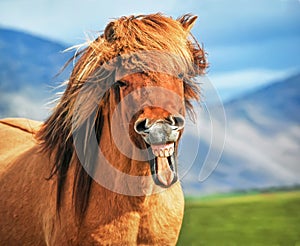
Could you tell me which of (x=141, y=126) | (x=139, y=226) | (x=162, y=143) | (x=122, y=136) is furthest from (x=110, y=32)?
(x=139, y=226)

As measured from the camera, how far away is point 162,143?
342 centimetres

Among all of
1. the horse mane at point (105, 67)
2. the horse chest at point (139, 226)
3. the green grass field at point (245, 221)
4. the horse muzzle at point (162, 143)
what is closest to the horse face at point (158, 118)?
the horse muzzle at point (162, 143)

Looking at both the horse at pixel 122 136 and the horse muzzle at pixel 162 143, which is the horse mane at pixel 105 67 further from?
the horse muzzle at pixel 162 143

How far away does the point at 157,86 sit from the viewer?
142 inches

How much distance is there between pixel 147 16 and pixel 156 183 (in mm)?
1143

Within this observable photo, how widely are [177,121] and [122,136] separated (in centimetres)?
43

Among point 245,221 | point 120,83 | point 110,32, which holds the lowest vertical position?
point 245,221

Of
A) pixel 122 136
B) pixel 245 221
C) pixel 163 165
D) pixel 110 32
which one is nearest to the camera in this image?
pixel 163 165

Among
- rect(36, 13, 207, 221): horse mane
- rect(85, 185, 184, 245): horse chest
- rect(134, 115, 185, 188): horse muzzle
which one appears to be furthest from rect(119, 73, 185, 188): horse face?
rect(85, 185, 184, 245): horse chest

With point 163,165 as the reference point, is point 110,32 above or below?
above

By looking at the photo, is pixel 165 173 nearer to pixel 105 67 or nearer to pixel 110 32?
pixel 105 67

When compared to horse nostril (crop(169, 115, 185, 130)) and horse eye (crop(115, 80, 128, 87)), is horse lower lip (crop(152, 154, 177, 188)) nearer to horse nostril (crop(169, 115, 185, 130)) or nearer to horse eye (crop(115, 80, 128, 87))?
horse nostril (crop(169, 115, 185, 130))

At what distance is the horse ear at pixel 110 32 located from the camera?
3.93m

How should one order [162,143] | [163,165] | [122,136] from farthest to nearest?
[122,136] → [163,165] → [162,143]
